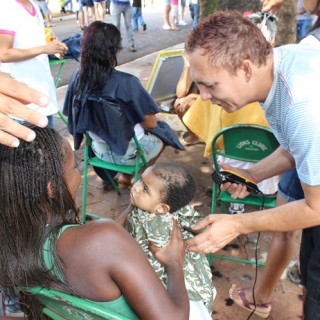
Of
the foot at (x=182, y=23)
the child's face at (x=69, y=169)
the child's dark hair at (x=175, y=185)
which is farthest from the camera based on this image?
the foot at (x=182, y=23)

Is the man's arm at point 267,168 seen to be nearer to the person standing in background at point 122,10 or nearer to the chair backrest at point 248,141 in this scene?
the chair backrest at point 248,141

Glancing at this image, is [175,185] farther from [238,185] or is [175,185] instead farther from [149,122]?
[149,122]

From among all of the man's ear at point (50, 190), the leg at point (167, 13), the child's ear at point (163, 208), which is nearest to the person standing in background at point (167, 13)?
the leg at point (167, 13)

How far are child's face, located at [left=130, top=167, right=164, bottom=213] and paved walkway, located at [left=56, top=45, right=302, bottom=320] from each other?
0.94m

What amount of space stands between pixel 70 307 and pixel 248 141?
5.40 feet

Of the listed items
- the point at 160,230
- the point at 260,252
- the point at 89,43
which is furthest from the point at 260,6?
the point at 160,230

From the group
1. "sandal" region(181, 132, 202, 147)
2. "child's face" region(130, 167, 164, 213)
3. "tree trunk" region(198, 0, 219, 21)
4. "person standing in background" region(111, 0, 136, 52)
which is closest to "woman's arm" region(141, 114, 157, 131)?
"child's face" region(130, 167, 164, 213)

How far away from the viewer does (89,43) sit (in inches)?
120

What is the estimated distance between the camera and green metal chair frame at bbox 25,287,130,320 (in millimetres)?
1168

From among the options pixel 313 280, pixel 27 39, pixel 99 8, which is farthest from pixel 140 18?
pixel 313 280

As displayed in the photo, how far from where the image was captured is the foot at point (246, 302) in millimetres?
2510

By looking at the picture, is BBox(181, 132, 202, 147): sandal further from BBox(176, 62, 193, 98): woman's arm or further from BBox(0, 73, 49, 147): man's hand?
BBox(0, 73, 49, 147): man's hand

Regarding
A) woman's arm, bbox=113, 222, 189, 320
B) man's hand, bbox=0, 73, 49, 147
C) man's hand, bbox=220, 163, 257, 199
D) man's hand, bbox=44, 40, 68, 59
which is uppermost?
man's hand, bbox=0, 73, 49, 147

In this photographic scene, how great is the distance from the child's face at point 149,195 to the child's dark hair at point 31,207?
0.71 meters
